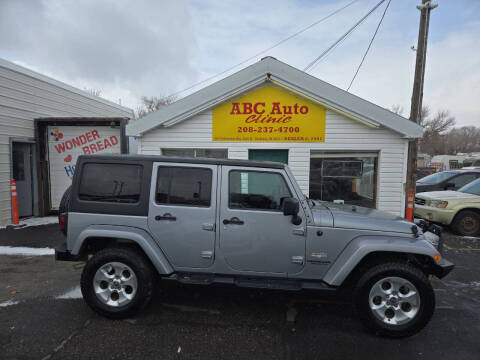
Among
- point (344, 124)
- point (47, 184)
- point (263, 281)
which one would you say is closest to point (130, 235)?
point (263, 281)

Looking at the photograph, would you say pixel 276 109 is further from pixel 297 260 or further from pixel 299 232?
pixel 297 260

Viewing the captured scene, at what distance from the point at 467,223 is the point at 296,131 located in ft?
17.2

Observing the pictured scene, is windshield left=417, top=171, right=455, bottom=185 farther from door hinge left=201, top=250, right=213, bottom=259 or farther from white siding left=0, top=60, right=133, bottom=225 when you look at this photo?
white siding left=0, top=60, right=133, bottom=225

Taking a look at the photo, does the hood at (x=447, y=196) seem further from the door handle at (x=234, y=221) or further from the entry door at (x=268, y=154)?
the door handle at (x=234, y=221)

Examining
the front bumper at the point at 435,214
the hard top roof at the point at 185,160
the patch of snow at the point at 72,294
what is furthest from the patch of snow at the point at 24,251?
the front bumper at the point at 435,214

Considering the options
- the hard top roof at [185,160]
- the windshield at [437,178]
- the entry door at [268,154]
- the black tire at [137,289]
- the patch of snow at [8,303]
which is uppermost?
the entry door at [268,154]

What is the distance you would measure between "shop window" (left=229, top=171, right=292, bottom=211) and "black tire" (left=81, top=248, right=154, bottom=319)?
1324mm

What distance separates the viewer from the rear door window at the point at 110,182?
3.19 metres

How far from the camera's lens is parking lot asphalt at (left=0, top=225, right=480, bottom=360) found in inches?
103

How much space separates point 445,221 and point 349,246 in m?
6.05

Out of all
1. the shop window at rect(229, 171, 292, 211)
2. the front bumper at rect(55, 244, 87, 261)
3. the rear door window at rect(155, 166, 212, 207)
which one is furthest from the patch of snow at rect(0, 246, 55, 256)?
the shop window at rect(229, 171, 292, 211)

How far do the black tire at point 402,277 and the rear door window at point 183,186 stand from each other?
6.69 ft

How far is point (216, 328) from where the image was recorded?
2.98 meters

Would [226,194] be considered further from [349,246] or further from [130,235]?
[349,246]
